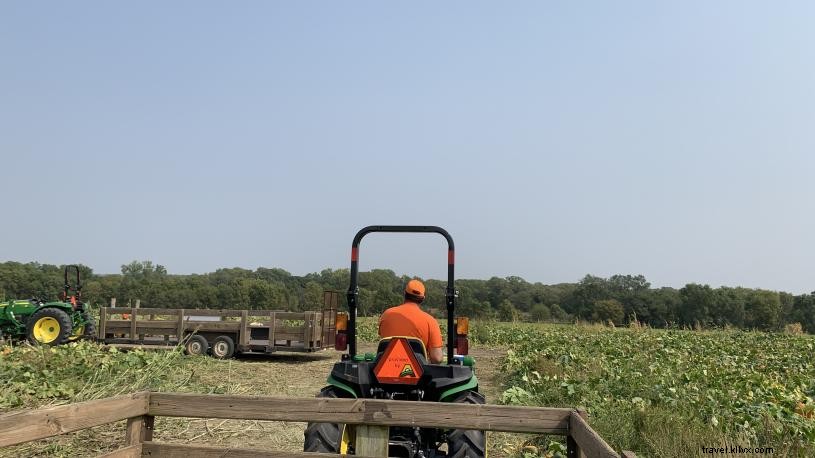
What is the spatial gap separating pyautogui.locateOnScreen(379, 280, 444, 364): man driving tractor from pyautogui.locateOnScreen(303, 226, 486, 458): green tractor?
0.11 metres

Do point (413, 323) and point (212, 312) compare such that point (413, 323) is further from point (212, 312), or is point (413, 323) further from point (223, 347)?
point (212, 312)

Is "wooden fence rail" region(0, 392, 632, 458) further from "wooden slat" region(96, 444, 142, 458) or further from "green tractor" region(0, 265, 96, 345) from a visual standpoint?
"green tractor" region(0, 265, 96, 345)

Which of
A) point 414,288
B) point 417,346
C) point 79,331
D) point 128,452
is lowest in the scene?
point 79,331

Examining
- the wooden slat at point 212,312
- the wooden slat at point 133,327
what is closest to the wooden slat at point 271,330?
the wooden slat at point 212,312

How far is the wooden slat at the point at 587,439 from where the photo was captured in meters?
2.50

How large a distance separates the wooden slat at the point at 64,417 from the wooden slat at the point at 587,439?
8.32 ft

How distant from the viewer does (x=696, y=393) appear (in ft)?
25.1

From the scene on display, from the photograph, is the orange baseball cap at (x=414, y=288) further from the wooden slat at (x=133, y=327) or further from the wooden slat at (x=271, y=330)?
the wooden slat at (x=133, y=327)

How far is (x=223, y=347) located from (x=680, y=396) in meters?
11.3

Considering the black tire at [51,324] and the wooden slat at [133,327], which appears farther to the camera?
the wooden slat at [133,327]

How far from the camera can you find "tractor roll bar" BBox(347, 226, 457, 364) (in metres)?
4.86

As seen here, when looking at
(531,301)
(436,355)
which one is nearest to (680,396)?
(436,355)

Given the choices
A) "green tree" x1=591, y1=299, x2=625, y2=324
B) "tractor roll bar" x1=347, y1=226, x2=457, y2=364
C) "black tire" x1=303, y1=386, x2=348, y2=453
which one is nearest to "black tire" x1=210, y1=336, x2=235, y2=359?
"tractor roll bar" x1=347, y1=226, x2=457, y2=364

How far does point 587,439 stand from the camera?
2.86 metres
